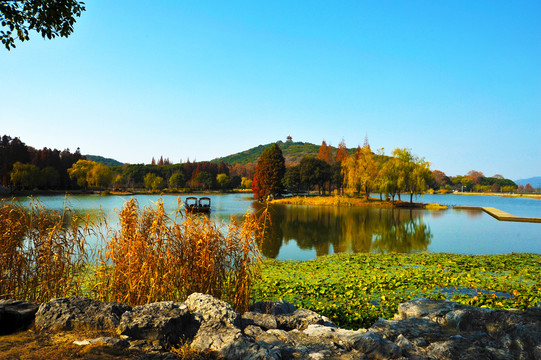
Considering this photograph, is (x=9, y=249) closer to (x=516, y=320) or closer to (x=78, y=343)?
(x=78, y=343)

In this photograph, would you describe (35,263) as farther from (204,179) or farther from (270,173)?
(204,179)

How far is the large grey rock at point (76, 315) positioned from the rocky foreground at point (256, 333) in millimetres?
11

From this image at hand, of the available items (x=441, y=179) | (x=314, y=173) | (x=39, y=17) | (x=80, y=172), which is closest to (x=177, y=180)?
(x=80, y=172)

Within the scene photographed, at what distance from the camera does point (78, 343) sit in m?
3.41

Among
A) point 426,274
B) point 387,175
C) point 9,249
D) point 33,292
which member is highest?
point 387,175

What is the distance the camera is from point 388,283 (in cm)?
867

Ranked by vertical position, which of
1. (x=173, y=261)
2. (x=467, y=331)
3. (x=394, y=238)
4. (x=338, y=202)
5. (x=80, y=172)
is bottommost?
(x=394, y=238)

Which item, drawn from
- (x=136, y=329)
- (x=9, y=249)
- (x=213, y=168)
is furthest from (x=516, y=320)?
(x=213, y=168)

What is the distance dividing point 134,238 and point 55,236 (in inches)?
62.0

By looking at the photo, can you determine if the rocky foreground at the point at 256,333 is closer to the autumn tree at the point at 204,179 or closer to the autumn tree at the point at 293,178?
the autumn tree at the point at 293,178

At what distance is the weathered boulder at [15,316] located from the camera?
12.4ft

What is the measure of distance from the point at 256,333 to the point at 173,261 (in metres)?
1.99

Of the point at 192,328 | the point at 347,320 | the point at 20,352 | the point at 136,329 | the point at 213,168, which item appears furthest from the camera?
the point at 213,168

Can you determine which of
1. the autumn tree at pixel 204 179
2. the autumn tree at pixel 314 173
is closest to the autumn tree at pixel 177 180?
the autumn tree at pixel 204 179
